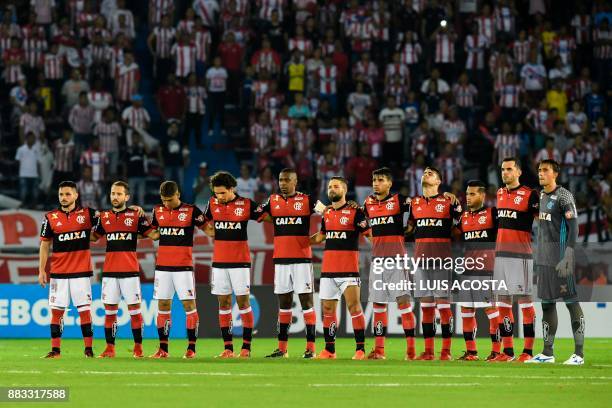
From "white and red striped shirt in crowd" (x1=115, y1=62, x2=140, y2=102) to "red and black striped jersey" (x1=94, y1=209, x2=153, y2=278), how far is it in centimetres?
1255

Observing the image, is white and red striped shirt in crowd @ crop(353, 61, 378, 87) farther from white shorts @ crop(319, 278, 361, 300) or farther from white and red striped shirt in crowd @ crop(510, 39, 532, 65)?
white shorts @ crop(319, 278, 361, 300)

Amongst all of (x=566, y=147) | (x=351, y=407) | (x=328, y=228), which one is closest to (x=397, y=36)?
(x=566, y=147)

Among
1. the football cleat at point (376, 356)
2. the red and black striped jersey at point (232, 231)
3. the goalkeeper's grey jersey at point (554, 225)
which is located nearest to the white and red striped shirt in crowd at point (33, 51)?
the red and black striped jersey at point (232, 231)

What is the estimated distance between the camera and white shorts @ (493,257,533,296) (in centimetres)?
1644

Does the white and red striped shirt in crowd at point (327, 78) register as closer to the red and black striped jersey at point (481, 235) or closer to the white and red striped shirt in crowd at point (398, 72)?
the white and red striped shirt in crowd at point (398, 72)

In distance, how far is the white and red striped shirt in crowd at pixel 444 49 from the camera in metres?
31.2

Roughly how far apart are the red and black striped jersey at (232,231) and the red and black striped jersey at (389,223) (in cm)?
150

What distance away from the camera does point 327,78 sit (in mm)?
30219

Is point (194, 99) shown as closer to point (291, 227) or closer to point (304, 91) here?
point (304, 91)

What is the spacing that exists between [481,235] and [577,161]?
40.6 ft

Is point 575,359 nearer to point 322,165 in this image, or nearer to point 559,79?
point 322,165

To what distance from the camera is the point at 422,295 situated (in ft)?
55.7

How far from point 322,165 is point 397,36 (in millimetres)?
5178

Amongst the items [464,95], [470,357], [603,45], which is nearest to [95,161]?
[464,95]
